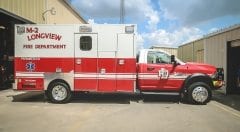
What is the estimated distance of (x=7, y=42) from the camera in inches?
941

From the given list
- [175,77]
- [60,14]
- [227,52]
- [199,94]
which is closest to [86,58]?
[175,77]

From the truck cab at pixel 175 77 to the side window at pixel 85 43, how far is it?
6.55 feet

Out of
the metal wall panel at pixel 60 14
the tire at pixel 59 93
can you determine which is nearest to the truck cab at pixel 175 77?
the tire at pixel 59 93

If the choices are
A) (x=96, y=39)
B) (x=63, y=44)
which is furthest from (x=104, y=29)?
(x=63, y=44)

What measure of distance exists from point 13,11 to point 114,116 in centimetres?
997

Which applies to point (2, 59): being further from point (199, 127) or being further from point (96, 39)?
point (199, 127)

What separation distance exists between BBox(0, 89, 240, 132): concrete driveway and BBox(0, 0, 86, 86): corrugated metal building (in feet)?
14.7

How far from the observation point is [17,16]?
21062 millimetres

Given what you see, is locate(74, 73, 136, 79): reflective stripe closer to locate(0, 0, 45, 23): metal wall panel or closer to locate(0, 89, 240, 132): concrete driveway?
locate(0, 89, 240, 132): concrete driveway

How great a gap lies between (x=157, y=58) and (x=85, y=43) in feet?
9.26

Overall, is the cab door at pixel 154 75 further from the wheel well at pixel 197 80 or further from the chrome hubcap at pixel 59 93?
the chrome hubcap at pixel 59 93

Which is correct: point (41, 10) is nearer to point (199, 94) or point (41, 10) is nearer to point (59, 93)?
point (59, 93)

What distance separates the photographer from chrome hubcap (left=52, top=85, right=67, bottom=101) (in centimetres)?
1594

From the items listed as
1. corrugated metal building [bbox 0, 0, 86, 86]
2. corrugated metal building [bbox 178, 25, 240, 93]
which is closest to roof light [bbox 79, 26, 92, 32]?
corrugated metal building [bbox 0, 0, 86, 86]
